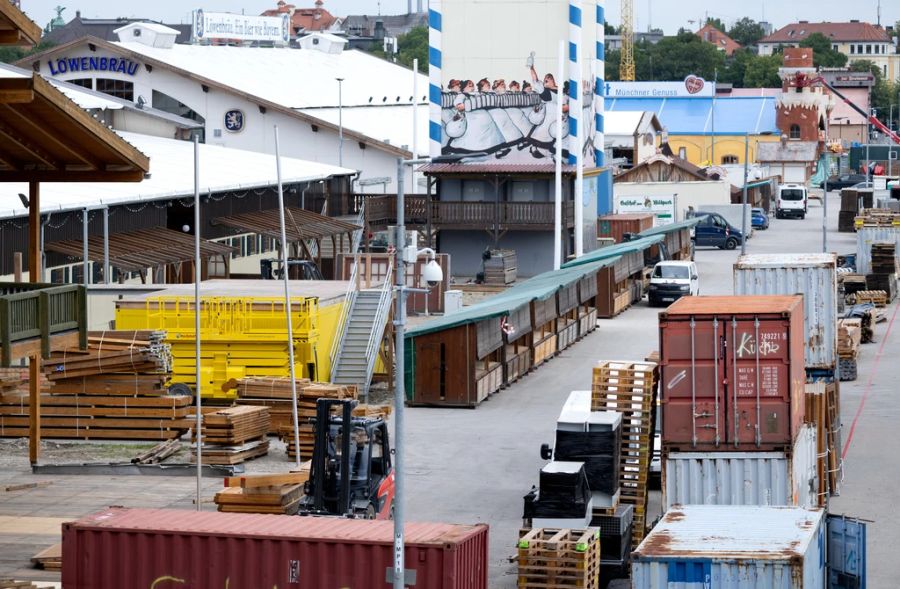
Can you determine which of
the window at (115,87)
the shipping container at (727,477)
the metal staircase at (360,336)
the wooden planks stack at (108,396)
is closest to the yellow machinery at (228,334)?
the metal staircase at (360,336)

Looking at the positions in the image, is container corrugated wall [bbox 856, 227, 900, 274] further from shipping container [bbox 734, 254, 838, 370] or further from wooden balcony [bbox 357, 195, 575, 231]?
shipping container [bbox 734, 254, 838, 370]

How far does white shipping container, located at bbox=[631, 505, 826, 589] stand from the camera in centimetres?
1961

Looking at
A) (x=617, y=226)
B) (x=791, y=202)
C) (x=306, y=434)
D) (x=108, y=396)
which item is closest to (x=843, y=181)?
(x=791, y=202)

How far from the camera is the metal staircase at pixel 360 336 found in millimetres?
41031

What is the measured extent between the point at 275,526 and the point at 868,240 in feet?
165

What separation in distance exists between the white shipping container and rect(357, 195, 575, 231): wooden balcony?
49.6 m

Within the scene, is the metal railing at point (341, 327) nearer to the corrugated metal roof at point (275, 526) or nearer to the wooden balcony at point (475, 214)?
the corrugated metal roof at point (275, 526)

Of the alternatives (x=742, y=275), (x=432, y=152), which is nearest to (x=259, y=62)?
(x=432, y=152)

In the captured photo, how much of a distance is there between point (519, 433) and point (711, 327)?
38.3 ft

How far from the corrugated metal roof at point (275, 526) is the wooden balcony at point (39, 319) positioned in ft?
18.0

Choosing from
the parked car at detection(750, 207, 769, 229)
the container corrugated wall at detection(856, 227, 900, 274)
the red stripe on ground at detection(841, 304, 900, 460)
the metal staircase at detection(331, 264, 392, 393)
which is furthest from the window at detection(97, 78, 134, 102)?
the metal staircase at detection(331, 264, 392, 393)

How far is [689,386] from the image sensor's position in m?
26.3

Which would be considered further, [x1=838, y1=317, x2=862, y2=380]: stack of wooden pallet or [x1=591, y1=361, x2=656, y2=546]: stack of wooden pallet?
[x1=838, y1=317, x2=862, y2=380]: stack of wooden pallet

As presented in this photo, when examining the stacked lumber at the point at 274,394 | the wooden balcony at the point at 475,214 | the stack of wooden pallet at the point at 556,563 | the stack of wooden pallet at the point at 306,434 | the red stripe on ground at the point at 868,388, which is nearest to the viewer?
the stack of wooden pallet at the point at 556,563
